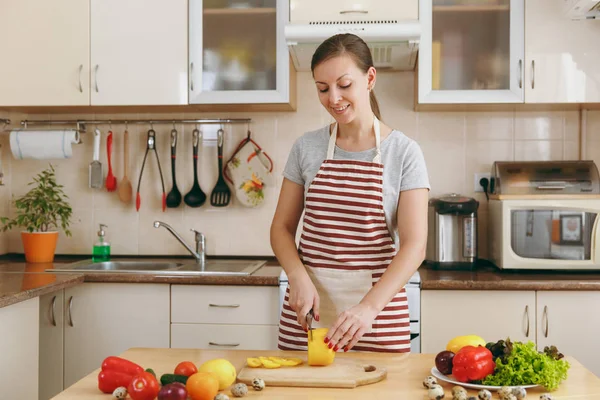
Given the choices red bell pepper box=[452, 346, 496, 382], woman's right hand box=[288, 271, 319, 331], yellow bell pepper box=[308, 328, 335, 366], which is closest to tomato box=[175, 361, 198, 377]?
yellow bell pepper box=[308, 328, 335, 366]

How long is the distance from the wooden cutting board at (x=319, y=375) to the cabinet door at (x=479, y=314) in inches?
45.0

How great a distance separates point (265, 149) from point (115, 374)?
6.46ft

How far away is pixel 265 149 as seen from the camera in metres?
3.17

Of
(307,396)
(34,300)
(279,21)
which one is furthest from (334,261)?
(279,21)

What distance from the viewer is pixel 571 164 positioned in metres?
2.83

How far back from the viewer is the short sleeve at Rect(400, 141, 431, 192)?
1771 millimetres

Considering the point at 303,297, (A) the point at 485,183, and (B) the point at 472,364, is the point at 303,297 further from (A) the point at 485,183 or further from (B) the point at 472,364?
(A) the point at 485,183

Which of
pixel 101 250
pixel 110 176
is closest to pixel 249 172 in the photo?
pixel 110 176

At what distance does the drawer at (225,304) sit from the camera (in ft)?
8.50

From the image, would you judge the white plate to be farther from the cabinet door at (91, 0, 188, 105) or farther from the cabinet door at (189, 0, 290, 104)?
the cabinet door at (91, 0, 188, 105)

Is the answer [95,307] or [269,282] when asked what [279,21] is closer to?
[269,282]

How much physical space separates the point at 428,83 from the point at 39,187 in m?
1.72

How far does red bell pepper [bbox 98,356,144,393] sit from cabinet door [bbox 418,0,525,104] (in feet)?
5.93

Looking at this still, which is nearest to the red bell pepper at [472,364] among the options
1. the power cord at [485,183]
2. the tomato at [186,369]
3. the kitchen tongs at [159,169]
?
the tomato at [186,369]
